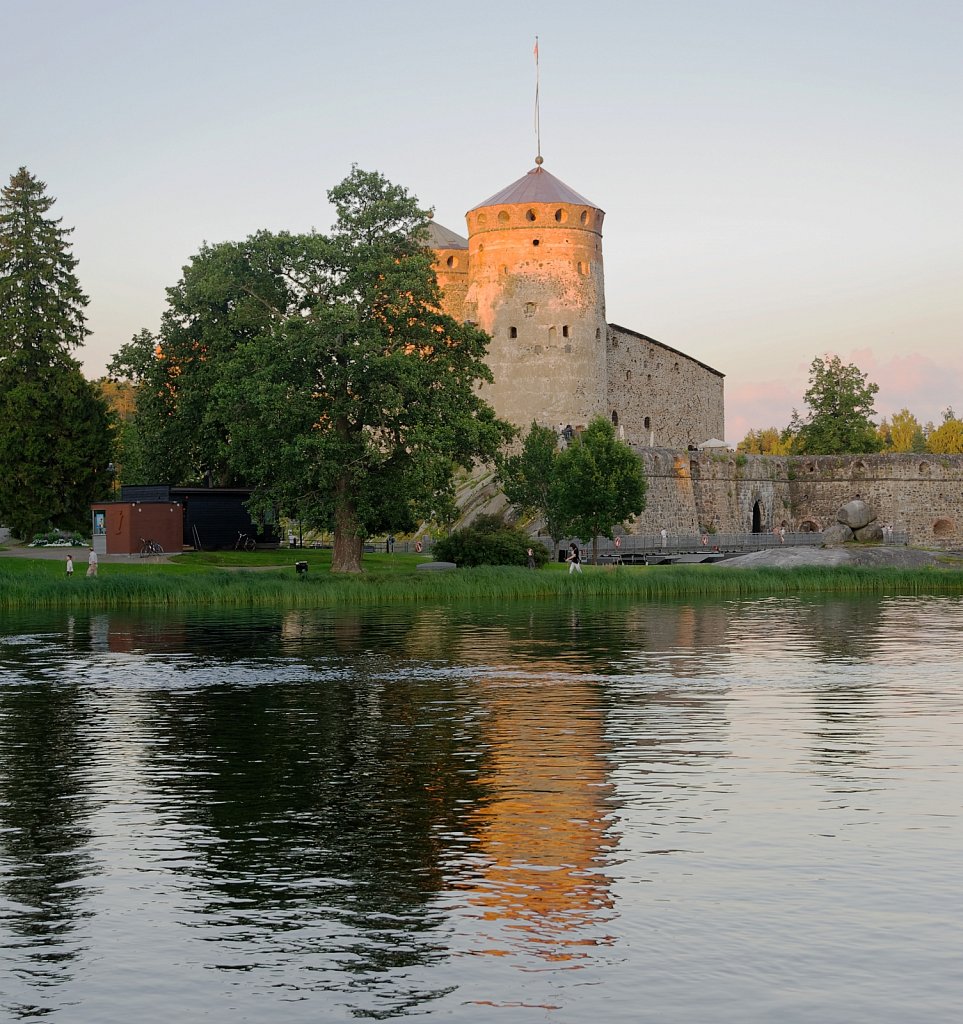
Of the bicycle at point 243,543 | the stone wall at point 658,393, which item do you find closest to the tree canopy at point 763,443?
the stone wall at point 658,393

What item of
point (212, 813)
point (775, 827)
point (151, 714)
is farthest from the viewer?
point (151, 714)

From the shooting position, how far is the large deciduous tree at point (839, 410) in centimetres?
9381

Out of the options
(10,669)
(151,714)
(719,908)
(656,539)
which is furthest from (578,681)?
(656,539)

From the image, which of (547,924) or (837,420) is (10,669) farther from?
(837,420)

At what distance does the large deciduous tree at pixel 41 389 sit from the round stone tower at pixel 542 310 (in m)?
30.6

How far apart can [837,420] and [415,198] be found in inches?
1976

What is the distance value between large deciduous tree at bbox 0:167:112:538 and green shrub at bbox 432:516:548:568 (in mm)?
18422

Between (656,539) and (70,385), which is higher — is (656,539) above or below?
below

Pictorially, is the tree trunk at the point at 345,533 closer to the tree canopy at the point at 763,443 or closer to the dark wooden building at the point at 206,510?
the dark wooden building at the point at 206,510

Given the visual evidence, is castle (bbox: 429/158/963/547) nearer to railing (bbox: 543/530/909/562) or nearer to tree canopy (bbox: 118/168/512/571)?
railing (bbox: 543/530/909/562)

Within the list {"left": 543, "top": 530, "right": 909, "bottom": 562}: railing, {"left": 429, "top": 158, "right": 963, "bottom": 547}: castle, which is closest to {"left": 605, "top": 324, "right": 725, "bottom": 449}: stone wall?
{"left": 429, "top": 158, "right": 963, "bottom": 547}: castle

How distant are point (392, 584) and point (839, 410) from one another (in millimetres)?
55522

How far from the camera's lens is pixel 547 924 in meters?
10.3

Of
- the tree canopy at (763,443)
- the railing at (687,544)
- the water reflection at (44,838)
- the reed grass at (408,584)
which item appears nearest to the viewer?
the water reflection at (44,838)
